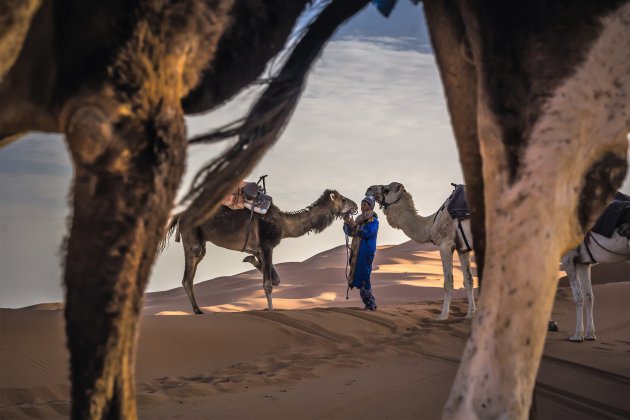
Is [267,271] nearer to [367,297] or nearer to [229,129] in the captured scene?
[367,297]

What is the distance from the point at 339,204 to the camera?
50.0 feet

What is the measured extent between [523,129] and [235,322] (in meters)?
7.55

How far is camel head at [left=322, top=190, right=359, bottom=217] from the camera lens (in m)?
15.2

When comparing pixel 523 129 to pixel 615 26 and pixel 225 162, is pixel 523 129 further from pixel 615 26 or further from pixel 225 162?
pixel 225 162

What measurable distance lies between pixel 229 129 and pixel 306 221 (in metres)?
12.4

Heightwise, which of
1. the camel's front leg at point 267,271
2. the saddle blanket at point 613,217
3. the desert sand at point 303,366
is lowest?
the desert sand at point 303,366

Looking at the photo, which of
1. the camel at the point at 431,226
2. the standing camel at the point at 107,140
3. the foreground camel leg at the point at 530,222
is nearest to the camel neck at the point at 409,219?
the camel at the point at 431,226

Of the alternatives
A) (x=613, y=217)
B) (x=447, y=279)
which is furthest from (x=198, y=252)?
(x=613, y=217)

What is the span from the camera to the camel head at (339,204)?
49.8 feet

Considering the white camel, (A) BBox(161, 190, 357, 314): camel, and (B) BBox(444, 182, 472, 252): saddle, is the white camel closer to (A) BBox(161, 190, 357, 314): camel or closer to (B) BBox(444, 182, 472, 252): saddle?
(B) BBox(444, 182, 472, 252): saddle

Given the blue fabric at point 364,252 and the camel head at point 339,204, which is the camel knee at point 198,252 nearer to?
the camel head at point 339,204

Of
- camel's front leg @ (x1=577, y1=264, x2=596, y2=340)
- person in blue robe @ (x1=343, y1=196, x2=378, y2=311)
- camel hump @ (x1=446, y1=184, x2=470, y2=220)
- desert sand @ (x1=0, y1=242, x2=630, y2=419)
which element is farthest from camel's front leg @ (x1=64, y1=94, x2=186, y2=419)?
person in blue robe @ (x1=343, y1=196, x2=378, y2=311)

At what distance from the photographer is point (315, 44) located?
10.4 feet

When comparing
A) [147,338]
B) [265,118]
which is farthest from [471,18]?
[147,338]
